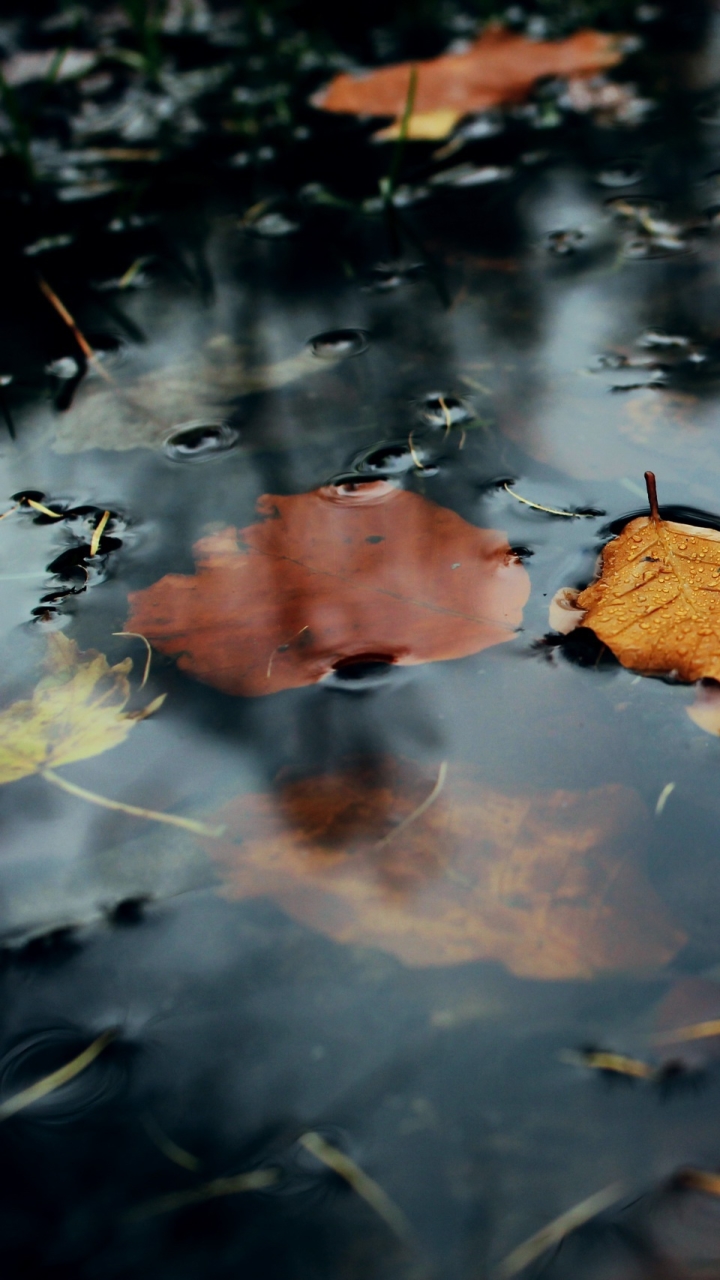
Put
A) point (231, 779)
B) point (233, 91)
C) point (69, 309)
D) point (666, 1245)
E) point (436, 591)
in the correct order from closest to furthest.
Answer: point (666, 1245)
point (231, 779)
point (436, 591)
point (69, 309)
point (233, 91)

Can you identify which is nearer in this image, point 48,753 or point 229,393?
point 48,753

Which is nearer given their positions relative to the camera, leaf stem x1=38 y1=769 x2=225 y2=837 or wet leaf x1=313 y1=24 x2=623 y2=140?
leaf stem x1=38 y1=769 x2=225 y2=837

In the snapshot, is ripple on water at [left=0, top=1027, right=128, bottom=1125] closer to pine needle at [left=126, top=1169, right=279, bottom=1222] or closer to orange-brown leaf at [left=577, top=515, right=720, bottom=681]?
pine needle at [left=126, top=1169, right=279, bottom=1222]

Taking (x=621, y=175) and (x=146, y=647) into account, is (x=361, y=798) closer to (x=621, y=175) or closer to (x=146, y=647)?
(x=146, y=647)

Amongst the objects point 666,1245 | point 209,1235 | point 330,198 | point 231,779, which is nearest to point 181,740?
point 231,779

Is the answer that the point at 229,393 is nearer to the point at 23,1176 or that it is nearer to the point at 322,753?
the point at 322,753

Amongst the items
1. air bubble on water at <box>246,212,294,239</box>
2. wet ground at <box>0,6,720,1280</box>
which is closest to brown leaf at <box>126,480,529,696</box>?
wet ground at <box>0,6,720,1280</box>

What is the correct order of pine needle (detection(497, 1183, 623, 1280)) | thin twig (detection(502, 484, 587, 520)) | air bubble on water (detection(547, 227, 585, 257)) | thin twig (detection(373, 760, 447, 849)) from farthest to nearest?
air bubble on water (detection(547, 227, 585, 257)) < thin twig (detection(502, 484, 587, 520)) < thin twig (detection(373, 760, 447, 849)) < pine needle (detection(497, 1183, 623, 1280))
